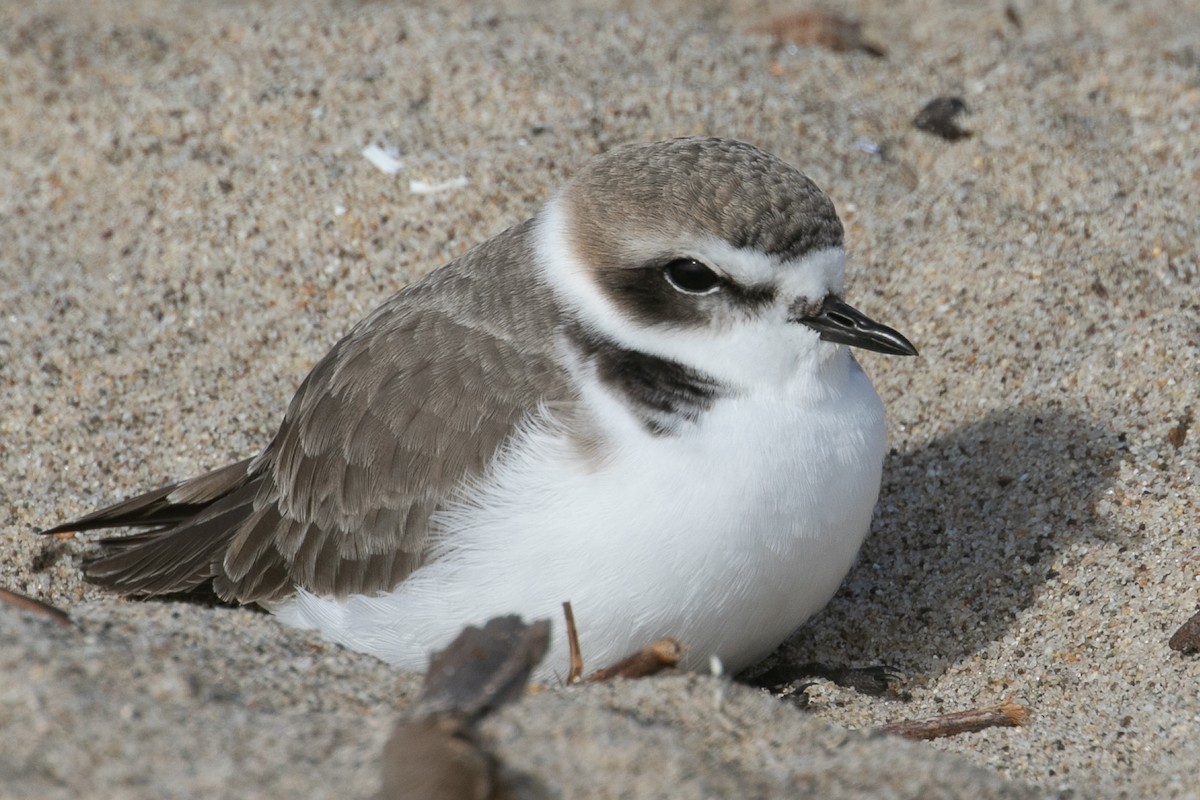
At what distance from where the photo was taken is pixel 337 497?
153 inches

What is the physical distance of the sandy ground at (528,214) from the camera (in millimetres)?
2715

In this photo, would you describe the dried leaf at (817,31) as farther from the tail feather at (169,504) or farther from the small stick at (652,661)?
the small stick at (652,661)

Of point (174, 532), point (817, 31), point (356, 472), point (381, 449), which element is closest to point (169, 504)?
point (174, 532)

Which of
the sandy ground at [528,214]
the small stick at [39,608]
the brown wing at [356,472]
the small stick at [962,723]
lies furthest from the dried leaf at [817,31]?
the small stick at [39,608]

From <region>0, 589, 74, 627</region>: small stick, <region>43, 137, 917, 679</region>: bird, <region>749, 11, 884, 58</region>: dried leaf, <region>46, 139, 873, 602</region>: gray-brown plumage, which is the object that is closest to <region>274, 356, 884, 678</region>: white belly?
<region>43, 137, 917, 679</region>: bird

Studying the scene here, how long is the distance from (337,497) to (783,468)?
1.27m

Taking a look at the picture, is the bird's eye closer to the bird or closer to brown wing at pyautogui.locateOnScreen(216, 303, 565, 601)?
the bird

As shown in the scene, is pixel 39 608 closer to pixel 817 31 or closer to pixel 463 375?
pixel 463 375

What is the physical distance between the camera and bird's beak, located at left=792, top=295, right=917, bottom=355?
11.8 feet

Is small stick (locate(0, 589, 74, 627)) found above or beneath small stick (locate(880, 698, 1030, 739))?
above

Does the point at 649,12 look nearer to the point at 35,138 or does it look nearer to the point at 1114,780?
the point at 35,138

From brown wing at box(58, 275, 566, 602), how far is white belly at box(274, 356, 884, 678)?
13 cm

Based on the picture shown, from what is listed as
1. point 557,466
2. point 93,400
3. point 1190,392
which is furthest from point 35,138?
point 1190,392

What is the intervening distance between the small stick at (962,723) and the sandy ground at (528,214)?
4 cm
